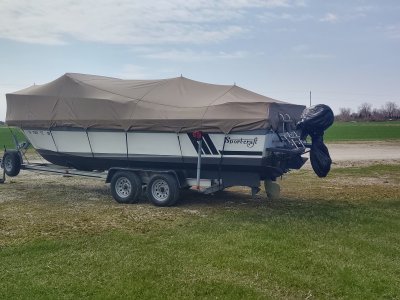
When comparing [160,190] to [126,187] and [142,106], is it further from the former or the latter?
[142,106]

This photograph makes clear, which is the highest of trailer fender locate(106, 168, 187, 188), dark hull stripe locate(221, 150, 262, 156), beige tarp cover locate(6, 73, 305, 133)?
beige tarp cover locate(6, 73, 305, 133)

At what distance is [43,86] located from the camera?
1343 cm

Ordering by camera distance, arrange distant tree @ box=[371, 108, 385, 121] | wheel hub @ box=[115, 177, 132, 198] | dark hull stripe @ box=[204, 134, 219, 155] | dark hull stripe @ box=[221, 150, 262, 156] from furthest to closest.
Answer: distant tree @ box=[371, 108, 385, 121] → wheel hub @ box=[115, 177, 132, 198] → dark hull stripe @ box=[204, 134, 219, 155] → dark hull stripe @ box=[221, 150, 262, 156]

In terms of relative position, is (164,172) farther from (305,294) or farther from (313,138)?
(305,294)

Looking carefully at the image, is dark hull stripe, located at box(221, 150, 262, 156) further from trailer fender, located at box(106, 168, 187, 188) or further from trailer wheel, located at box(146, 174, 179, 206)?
trailer wheel, located at box(146, 174, 179, 206)

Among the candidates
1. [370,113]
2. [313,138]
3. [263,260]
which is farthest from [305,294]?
[370,113]

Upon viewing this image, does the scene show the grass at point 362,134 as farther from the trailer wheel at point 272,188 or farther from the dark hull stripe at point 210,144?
the dark hull stripe at point 210,144

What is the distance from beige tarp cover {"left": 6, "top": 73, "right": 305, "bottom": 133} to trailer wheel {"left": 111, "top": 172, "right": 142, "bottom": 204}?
1.21 metres

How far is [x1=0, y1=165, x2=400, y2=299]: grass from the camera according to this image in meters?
6.01

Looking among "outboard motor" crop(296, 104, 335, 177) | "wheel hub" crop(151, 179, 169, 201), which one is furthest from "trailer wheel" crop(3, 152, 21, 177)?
"outboard motor" crop(296, 104, 335, 177)

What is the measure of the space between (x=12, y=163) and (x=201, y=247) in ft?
28.6

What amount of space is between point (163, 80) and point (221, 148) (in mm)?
3395

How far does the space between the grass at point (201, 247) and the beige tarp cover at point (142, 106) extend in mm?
1982

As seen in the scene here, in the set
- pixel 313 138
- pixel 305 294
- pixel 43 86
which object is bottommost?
pixel 305 294
